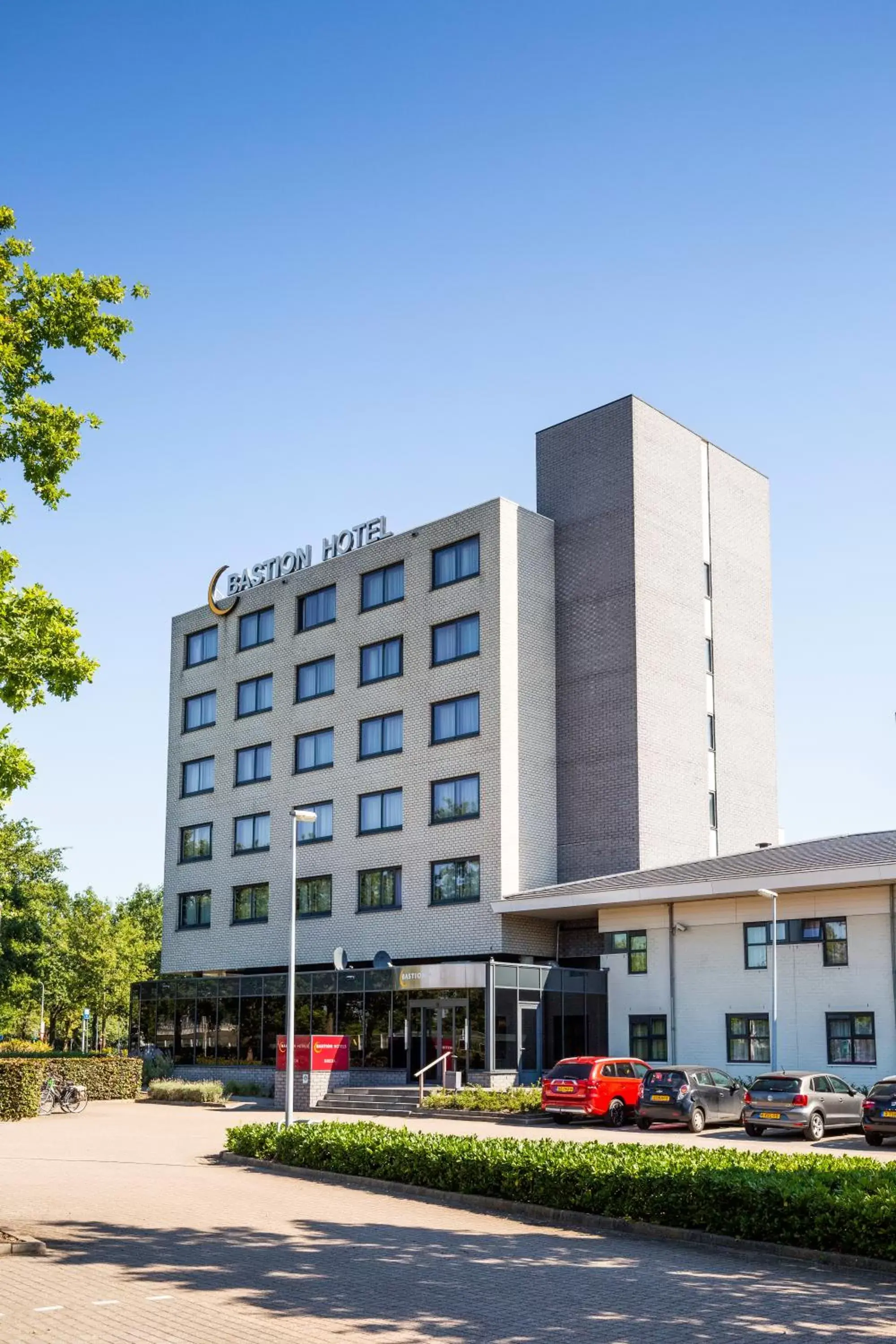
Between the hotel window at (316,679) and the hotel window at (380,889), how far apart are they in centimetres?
701

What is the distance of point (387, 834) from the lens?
152 ft

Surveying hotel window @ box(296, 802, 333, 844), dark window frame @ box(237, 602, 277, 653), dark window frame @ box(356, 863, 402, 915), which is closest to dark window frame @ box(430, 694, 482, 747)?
dark window frame @ box(356, 863, 402, 915)

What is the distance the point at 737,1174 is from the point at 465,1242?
3.10 meters

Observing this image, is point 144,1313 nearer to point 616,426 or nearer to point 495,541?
point 495,541

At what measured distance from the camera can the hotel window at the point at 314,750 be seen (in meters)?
49.6

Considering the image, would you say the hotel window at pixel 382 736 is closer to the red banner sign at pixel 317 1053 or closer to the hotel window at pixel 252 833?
the hotel window at pixel 252 833

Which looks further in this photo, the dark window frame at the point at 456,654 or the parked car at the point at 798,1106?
A: the dark window frame at the point at 456,654

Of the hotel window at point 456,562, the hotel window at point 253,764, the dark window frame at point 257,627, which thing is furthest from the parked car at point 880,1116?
the dark window frame at point 257,627

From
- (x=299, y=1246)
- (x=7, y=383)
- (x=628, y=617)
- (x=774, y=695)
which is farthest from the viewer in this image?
(x=774, y=695)

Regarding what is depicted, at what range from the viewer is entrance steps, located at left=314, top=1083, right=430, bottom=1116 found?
34709 mm

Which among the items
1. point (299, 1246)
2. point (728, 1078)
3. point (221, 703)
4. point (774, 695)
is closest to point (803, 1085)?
point (728, 1078)

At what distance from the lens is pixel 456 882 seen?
43844mm

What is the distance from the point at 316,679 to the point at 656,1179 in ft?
119

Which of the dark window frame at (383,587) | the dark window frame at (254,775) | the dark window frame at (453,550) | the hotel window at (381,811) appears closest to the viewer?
the dark window frame at (453,550)
